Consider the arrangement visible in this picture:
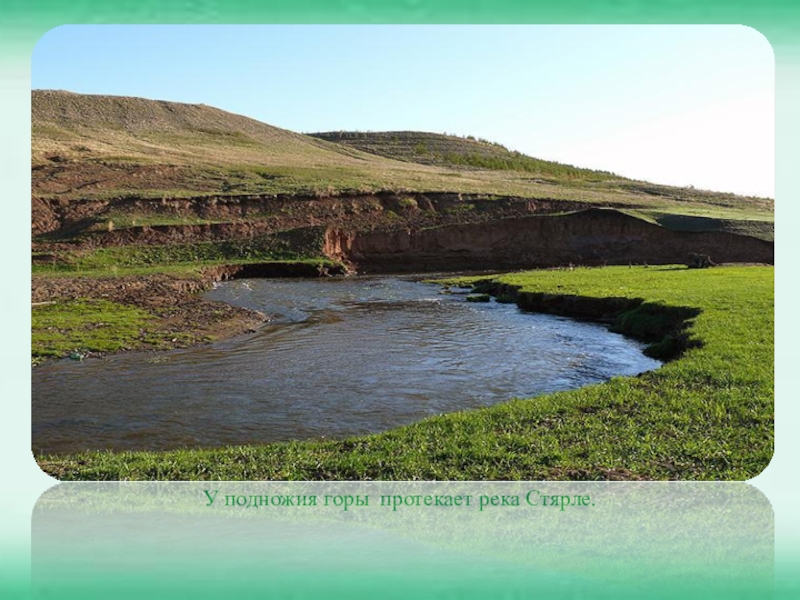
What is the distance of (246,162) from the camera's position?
64.6 metres

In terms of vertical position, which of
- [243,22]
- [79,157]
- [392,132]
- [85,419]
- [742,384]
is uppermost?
[392,132]

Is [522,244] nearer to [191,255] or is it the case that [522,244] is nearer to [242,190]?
[242,190]

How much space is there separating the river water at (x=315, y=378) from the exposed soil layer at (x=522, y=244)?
73.0 feet

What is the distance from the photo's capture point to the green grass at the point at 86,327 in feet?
53.2

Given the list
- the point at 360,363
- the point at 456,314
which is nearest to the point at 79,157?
the point at 456,314

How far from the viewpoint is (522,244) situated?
1837 inches

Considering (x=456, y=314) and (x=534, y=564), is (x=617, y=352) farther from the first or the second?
(x=534, y=564)

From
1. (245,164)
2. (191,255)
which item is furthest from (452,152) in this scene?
(191,255)

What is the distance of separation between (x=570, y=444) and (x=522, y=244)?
3911 centimetres

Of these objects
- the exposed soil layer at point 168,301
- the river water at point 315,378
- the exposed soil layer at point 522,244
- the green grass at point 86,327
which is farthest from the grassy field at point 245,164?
the river water at point 315,378

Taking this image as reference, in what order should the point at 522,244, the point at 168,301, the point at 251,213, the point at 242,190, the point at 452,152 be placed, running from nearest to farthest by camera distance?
the point at 168,301, the point at 522,244, the point at 251,213, the point at 242,190, the point at 452,152

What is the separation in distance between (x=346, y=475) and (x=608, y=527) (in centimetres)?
285

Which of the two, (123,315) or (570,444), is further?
(123,315)

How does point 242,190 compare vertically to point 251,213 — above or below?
above
